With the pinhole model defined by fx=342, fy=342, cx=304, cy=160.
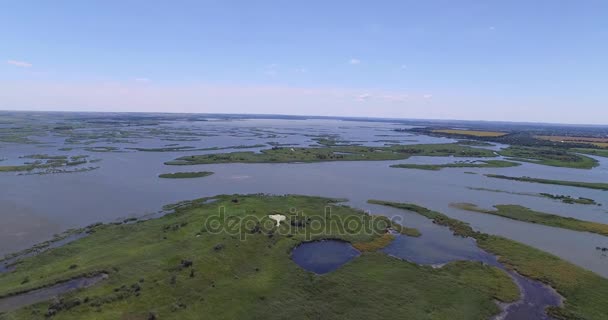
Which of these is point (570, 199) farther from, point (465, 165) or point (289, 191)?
point (289, 191)

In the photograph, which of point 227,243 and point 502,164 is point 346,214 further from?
point 502,164

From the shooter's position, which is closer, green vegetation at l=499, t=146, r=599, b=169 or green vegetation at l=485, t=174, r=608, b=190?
green vegetation at l=485, t=174, r=608, b=190

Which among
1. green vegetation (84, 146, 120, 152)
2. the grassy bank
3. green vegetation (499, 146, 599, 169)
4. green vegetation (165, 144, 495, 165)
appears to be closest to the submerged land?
the grassy bank

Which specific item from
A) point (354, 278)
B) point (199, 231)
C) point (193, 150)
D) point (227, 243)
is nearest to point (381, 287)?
point (354, 278)

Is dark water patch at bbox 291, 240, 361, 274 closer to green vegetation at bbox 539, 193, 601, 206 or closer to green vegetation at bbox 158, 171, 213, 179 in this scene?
green vegetation at bbox 158, 171, 213, 179

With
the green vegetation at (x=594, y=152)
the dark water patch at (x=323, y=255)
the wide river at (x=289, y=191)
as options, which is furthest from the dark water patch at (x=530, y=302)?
the green vegetation at (x=594, y=152)

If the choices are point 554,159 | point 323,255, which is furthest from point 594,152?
point 323,255

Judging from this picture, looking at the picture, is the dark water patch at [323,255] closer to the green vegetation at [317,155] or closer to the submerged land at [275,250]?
the submerged land at [275,250]
